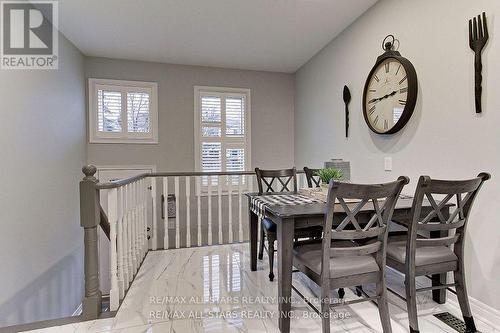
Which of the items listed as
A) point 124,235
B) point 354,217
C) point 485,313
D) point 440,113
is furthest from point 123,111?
point 485,313

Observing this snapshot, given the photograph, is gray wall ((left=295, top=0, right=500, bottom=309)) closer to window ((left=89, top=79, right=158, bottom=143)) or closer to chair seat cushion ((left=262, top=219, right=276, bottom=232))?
chair seat cushion ((left=262, top=219, right=276, bottom=232))

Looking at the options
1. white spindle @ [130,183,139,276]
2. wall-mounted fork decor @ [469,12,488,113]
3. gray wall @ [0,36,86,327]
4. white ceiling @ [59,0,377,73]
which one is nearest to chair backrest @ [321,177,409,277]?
wall-mounted fork decor @ [469,12,488,113]

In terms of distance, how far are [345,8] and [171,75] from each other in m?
2.83

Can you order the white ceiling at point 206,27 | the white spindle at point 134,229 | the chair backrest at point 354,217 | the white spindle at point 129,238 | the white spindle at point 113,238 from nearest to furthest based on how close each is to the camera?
the chair backrest at point 354,217 → the white spindle at point 113,238 → the white spindle at point 129,238 → the white spindle at point 134,229 → the white ceiling at point 206,27

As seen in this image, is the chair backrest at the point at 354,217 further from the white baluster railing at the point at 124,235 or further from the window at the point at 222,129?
the window at the point at 222,129

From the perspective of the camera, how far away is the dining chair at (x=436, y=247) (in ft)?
5.25

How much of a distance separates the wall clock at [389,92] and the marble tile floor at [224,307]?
147 centimetres

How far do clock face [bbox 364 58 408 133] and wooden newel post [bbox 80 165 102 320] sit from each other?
260cm

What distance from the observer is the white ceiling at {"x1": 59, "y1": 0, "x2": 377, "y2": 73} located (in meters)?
2.88

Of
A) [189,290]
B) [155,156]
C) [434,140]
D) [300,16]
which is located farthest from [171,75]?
[434,140]

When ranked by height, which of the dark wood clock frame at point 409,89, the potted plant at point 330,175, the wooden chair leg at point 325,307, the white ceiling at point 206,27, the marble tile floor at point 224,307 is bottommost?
the marble tile floor at point 224,307

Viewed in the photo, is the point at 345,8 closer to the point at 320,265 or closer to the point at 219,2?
the point at 219,2

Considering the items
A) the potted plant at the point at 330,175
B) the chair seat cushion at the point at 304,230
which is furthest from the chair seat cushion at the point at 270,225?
the potted plant at the point at 330,175

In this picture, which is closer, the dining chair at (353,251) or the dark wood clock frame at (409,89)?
the dining chair at (353,251)
